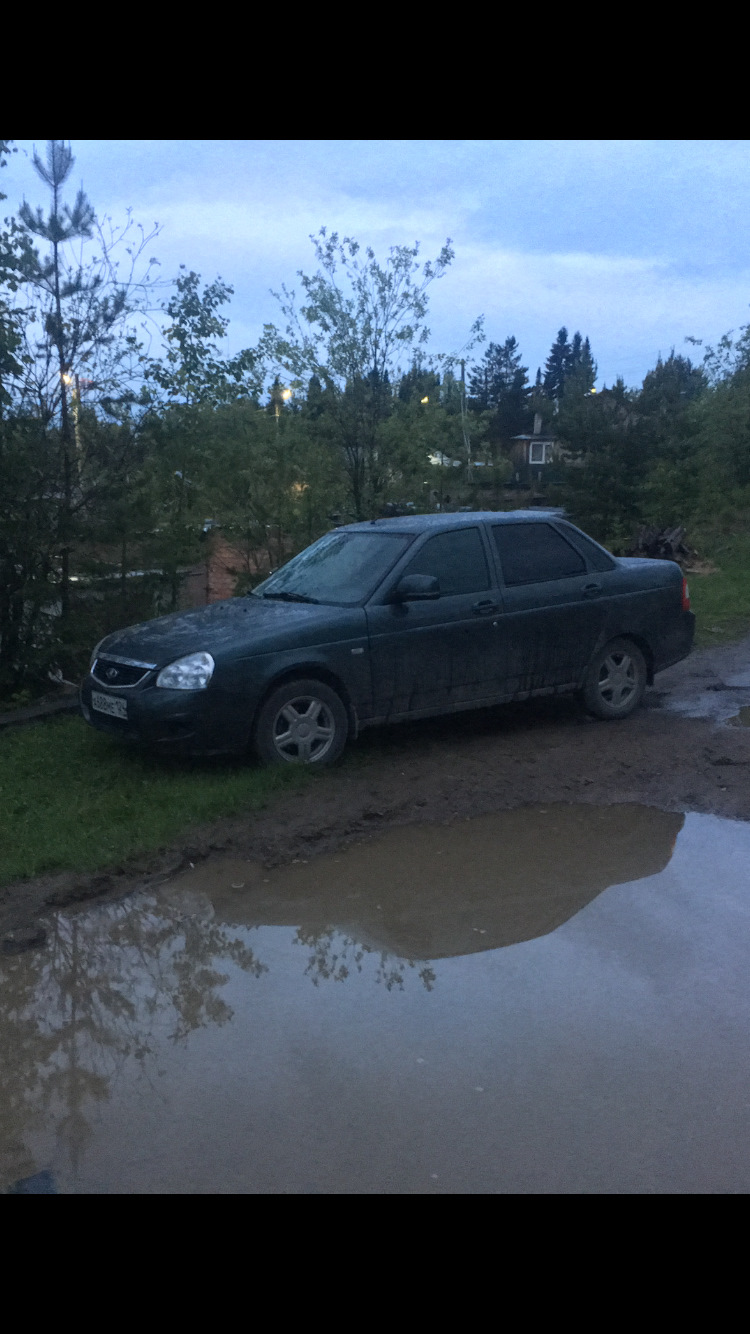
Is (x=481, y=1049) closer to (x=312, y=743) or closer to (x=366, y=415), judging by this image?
(x=312, y=743)

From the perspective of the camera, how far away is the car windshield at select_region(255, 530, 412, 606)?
325 inches

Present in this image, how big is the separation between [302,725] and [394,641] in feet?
2.94

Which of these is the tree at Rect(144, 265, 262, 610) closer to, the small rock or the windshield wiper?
the windshield wiper

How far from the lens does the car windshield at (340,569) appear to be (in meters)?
8.25

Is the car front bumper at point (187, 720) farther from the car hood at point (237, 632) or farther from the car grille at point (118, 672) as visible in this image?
the car hood at point (237, 632)

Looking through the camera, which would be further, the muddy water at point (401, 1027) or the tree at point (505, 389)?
the tree at point (505, 389)

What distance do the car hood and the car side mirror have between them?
299 mm

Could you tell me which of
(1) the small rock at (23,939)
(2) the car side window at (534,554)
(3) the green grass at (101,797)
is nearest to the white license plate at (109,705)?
(3) the green grass at (101,797)

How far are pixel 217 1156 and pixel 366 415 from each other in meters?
11.0

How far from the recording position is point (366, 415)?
13.5 metres

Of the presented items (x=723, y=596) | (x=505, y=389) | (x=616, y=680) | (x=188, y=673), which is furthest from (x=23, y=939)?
(x=505, y=389)

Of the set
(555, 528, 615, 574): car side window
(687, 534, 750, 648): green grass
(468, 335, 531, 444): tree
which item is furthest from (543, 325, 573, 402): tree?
(555, 528, 615, 574): car side window

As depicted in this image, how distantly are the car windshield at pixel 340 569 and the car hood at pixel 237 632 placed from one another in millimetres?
191

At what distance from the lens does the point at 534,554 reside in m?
8.93
